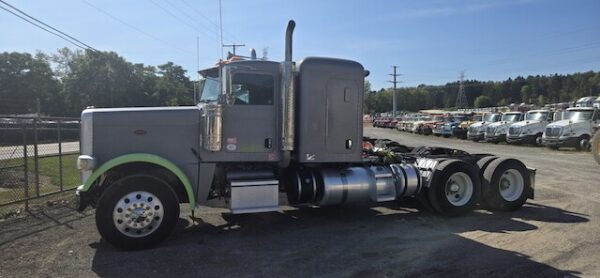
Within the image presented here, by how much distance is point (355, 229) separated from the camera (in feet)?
24.8

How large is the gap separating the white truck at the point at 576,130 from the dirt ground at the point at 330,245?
18.3 metres

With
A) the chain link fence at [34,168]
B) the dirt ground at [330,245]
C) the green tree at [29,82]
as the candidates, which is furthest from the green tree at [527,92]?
the dirt ground at [330,245]

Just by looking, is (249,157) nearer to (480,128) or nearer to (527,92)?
(480,128)

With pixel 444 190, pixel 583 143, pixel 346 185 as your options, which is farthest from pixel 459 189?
pixel 583 143

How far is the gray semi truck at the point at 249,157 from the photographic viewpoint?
6.46 m

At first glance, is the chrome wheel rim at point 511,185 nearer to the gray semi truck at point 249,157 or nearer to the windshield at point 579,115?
the gray semi truck at point 249,157

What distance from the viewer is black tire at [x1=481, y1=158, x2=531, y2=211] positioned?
28.9 ft

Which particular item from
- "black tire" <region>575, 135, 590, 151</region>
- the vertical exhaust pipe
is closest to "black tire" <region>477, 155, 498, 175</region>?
the vertical exhaust pipe

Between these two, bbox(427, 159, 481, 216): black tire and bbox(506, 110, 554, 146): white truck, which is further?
bbox(506, 110, 554, 146): white truck

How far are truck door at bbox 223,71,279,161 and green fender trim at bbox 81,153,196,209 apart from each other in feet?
2.69

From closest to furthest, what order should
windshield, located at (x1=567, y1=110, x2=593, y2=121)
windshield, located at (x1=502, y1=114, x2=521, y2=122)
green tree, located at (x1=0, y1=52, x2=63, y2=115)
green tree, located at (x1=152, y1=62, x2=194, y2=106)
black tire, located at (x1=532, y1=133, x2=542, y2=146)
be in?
windshield, located at (x1=567, y1=110, x2=593, y2=121)
black tire, located at (x1=532, y1=133, x2=542, y2=146)
windshield, located at (x1=502, y1=114, x2=521, y2=122)
green tree, located at (x1=0, y1=52, x2=63, y2=115)
green tree, located at (x1=152, y1=62, x2=194, y2=106)

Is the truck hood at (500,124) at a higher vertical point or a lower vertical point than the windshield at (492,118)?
lower

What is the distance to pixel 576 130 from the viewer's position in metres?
25.6

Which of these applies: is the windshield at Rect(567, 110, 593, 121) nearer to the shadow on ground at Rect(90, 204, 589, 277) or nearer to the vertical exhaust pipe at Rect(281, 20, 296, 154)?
the shadow on ground at Rect(90, 204, 589, 277)
